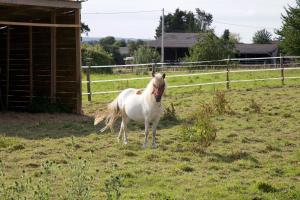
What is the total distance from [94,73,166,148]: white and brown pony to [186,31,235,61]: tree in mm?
32460

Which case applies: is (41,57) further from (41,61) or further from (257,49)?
(257,49)

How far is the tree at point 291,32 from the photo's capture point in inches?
1578

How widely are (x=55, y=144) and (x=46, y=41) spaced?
570cm

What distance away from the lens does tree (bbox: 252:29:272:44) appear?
3049 inches

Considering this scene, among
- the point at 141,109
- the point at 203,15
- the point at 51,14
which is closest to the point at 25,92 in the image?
the point at 51,14

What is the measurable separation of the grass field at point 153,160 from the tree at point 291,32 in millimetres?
27433

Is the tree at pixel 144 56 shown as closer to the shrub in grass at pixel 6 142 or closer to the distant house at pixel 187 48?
the distant house at pixel 187 48

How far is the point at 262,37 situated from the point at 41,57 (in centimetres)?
6800

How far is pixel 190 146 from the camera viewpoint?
29.2 ft

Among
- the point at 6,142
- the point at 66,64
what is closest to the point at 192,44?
the point at 66,64

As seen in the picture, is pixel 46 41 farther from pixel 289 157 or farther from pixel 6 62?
pixel 289 157

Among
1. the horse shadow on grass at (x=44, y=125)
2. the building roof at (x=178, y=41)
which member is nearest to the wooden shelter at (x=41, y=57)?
the horse shadow on grass at (x=44, y=125)

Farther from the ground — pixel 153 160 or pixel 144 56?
pixel 144 56

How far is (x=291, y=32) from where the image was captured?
4069 centimetres
